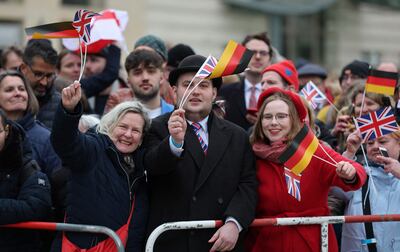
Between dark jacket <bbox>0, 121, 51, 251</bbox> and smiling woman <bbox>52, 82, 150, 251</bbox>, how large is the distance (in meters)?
0.21

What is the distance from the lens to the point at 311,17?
83.0ft

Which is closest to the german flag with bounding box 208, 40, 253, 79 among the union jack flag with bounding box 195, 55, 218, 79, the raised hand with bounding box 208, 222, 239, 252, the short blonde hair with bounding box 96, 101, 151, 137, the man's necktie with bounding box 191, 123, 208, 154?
the union jack flag with bounding box 195, 55, 218, 79

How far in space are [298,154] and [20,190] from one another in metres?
1.83

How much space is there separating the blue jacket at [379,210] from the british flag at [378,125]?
26cm

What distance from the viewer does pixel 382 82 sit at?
6125 mm

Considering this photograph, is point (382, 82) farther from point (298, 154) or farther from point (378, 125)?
point (298, 154)

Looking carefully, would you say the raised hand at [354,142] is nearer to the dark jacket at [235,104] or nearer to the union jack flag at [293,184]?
the union jack flag at [293,184]

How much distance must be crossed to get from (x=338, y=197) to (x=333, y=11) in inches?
794

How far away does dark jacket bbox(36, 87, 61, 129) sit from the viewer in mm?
6578

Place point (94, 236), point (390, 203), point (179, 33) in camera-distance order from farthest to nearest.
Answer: point (179, 33) → point (390, 203) → point (94, 236)

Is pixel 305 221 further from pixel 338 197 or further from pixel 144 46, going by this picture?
pixel 144 46

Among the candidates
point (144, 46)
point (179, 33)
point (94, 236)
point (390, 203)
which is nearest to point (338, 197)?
point (390, 203)

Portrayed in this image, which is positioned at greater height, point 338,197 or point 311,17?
point 311,17

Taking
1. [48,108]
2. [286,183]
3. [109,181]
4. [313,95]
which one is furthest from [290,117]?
[48,108]
